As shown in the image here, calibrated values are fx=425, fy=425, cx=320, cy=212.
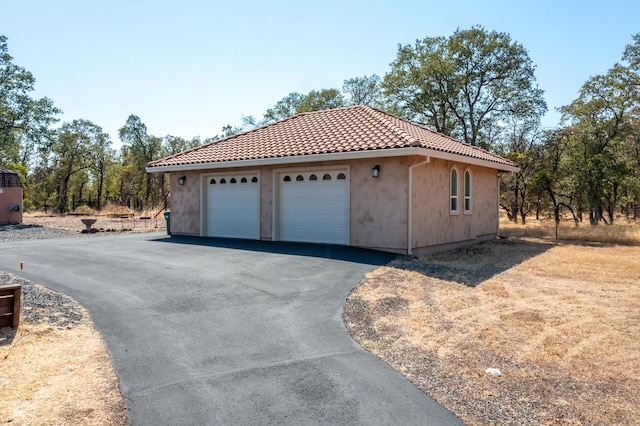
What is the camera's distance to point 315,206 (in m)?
13.0

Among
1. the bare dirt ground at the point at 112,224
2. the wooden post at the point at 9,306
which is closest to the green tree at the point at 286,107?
the bare dirt ground at the point at 112,224

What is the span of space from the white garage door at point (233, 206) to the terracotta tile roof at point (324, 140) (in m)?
0.93

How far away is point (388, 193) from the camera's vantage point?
1146 centimetres

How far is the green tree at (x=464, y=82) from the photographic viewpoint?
2403 centimetres

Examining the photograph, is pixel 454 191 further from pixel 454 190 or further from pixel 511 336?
pixel 511 336

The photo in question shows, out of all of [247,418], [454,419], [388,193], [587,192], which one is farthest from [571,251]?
[247,418]

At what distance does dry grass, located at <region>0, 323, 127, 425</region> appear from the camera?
3225mm

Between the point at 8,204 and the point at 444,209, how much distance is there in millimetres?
23477

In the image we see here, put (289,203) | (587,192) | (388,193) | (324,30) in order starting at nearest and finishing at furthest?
(388,193), (289,203), (324,30), (587,192)

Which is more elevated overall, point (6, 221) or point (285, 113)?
point (285, 113)

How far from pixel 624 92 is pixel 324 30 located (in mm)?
17206

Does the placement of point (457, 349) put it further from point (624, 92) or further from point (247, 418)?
point (624, 92)

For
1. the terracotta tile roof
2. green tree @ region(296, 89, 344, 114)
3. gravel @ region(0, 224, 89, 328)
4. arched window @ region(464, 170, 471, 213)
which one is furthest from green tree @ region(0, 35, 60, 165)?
arched window @ region(464, 170, 471, 213)

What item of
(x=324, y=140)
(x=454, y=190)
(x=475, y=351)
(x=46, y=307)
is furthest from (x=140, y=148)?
(x=475, y=351)
